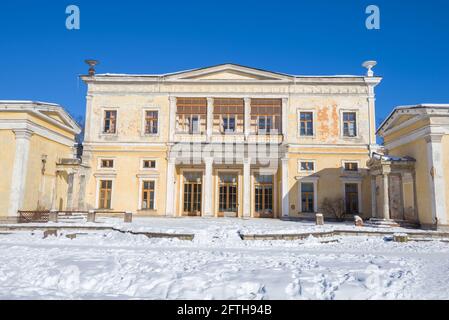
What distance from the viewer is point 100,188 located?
21031 mm

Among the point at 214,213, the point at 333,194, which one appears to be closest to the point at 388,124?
the point at 333,194

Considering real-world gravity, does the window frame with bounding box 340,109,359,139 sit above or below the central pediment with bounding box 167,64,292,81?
below

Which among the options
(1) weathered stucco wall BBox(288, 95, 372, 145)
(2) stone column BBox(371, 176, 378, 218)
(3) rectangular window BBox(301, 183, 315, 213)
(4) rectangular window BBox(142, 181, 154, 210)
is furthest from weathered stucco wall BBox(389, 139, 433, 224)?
(4) rectangular window BBox(142, 181, 154, 210)

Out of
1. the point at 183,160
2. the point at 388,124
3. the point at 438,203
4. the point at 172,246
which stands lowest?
the point at 172,246

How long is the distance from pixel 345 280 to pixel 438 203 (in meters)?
10.6

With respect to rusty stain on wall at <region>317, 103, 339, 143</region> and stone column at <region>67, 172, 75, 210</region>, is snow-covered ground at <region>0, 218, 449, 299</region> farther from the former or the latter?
rusty stain on wall at <region>317, 103, 339, 143</region>

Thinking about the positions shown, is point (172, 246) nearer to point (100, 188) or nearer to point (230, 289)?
point (230, 289)

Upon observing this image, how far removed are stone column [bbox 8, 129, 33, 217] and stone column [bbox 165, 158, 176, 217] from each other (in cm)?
800

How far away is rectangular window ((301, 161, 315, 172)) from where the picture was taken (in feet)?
67.9

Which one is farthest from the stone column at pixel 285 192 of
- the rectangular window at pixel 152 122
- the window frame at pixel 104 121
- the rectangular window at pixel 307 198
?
the window frame at pixel 104 121

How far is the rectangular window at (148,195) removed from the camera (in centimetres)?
2089

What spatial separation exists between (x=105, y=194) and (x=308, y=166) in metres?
13.2

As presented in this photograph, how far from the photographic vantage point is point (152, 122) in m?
21.8
